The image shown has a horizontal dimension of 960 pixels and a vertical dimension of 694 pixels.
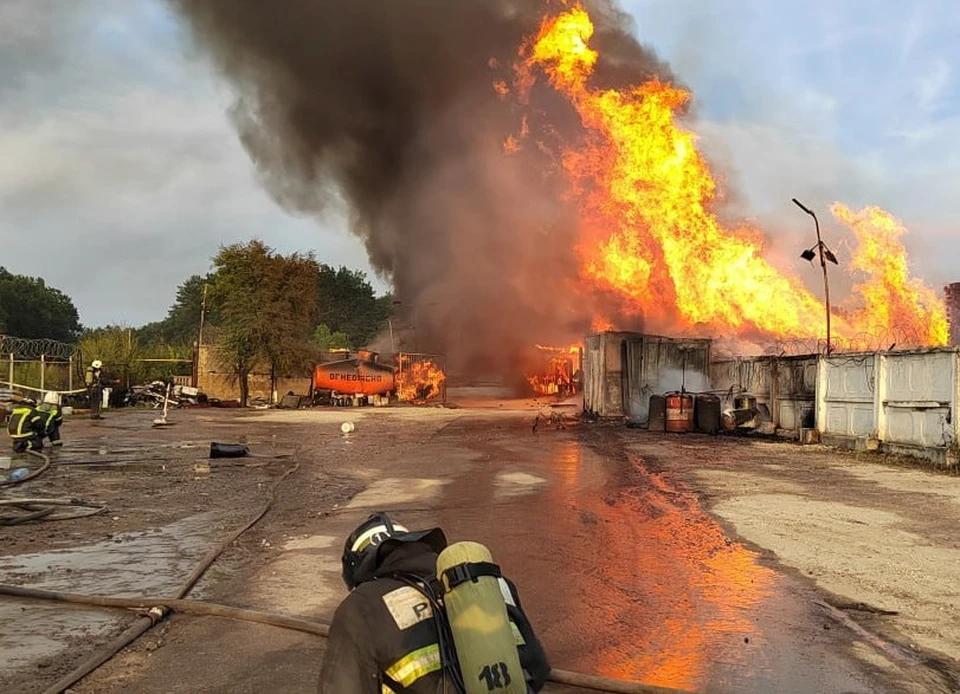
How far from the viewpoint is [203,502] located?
31.6 ft

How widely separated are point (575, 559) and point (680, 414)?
14847 millimetres

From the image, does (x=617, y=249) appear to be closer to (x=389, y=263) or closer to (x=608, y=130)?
(x=608, y=130)

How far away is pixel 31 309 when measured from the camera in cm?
7269

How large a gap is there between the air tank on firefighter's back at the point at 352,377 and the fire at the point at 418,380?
0.98 meters

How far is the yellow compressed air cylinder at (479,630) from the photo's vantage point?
1.89 meters

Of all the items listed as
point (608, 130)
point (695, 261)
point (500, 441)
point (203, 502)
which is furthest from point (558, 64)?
point (203, 502)

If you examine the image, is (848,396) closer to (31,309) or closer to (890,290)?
(890,290)

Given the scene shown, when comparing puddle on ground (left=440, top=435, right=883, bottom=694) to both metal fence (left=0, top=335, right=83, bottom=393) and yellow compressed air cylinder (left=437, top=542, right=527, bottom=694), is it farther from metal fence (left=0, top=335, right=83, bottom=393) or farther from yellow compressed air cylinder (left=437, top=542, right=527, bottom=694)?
metal fence (left=0, top=335, right=83, bottom=393)

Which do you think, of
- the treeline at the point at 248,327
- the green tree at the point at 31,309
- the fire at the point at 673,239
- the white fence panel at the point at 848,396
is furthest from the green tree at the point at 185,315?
the white fence panel at the point at 848,396

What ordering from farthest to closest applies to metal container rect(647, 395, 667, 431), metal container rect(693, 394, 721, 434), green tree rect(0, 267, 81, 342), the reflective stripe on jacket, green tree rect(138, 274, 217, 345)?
green tree rect(138, 274, 217, 345), green tree rect(0, 267, 81, 342), metal container rect(647, 395, 667, 431), metal container rect(693, 394, 721, 434), the reflective stripe on jacket

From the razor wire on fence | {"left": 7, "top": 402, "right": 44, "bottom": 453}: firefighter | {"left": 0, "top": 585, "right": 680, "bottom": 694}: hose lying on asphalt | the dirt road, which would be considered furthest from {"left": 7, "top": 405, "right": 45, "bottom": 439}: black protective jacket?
the razor wire on fence

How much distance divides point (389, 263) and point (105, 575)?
4058 cm

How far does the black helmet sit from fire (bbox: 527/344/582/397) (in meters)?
41.2

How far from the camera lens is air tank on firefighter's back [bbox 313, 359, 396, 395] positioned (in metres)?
36.5
